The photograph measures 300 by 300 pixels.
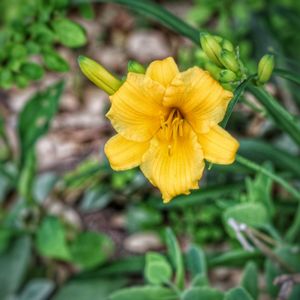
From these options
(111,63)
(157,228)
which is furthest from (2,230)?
(111,63)

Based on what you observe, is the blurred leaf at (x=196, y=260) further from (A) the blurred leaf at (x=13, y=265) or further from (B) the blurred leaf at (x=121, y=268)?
(A) the blurred leaf at (x=13, y=265)

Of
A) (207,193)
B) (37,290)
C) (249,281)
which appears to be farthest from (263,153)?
(37,290)

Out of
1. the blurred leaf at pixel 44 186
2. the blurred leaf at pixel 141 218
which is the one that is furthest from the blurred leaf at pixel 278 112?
the blurred leaf at pixel 44 186

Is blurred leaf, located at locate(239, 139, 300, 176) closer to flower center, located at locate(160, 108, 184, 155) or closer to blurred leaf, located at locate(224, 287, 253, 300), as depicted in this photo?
blurred leaf, located at locate(224, 287, 253, 300)

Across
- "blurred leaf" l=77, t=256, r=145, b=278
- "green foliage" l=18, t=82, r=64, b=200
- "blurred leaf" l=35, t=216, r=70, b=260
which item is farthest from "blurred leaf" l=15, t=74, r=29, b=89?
"blurred leaf" l=77, t=256, r=145, b=278

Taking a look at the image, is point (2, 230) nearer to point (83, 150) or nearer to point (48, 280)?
point (48, 280)
